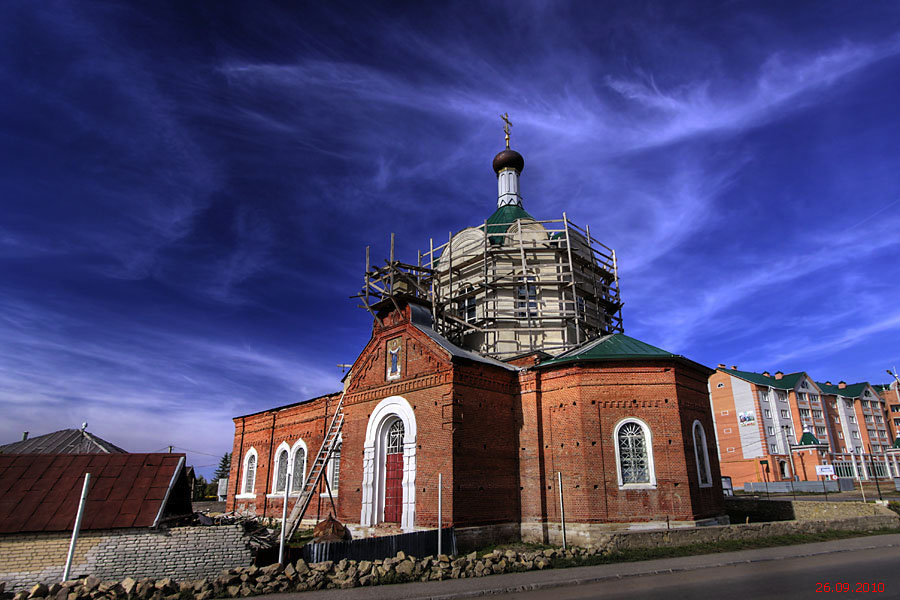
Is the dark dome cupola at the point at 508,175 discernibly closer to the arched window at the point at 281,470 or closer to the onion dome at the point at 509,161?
the onion dome at the point at 509,161

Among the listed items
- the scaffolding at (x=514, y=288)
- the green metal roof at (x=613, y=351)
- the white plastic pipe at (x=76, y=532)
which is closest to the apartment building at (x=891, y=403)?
the scaffolding at (x=514, y=288)

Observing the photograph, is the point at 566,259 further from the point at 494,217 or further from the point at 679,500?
the point at 679,500

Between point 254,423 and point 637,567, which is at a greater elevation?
point 254,423

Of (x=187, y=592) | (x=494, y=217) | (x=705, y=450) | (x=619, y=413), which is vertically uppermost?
(x=494, y=217)

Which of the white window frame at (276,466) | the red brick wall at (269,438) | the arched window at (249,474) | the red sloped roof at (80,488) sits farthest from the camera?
the arched window at (249,474)

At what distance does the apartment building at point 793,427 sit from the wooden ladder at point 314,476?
144 feet

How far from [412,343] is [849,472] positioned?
5655 centimetres

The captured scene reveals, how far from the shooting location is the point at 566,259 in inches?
946

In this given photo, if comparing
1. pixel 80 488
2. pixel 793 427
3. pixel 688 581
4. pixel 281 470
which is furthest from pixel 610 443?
pixel 793 427

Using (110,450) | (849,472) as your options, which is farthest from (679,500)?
(849,472)

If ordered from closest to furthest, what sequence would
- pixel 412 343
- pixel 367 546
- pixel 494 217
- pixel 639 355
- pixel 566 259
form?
pixel 367 546, pixel 639 355, pixel 412 343, pixel 566 259, pixel 494 217

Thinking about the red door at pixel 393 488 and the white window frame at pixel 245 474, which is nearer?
the red door at pixel 393 488

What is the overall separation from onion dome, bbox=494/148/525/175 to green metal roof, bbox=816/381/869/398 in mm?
49103

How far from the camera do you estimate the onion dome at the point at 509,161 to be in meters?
29.0
